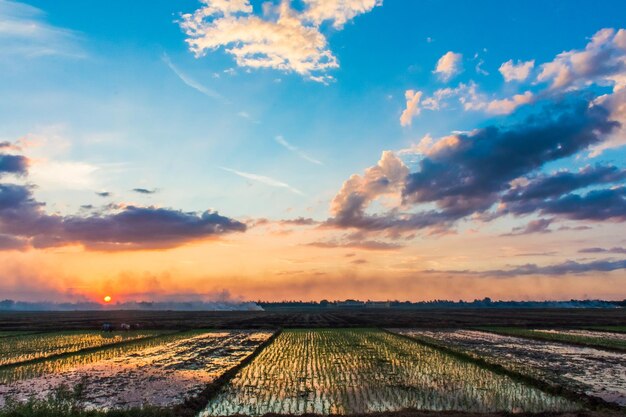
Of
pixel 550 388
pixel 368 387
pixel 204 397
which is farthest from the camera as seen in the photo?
pixel 368 387

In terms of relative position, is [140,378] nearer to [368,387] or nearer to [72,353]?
[368,387]

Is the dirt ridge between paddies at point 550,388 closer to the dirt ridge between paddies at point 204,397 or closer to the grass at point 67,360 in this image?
the dirt ridge between paddies at point 204,397

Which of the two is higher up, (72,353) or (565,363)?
(565,363)

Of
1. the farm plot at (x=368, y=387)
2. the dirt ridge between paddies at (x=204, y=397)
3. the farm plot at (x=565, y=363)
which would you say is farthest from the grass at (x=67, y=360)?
the farm plot at (x=565, y=363)

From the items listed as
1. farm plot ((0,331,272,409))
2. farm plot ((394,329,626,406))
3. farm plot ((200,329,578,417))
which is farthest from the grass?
farm plot ((394,329,626,406))

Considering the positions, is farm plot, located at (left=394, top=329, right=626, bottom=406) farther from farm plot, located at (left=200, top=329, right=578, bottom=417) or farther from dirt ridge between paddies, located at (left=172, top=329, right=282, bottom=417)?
dirt ridge between paddies, located at (left=172, top=329, right=282, bottom=417)

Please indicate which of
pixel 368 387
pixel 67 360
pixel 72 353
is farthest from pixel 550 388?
pixel 72 353
